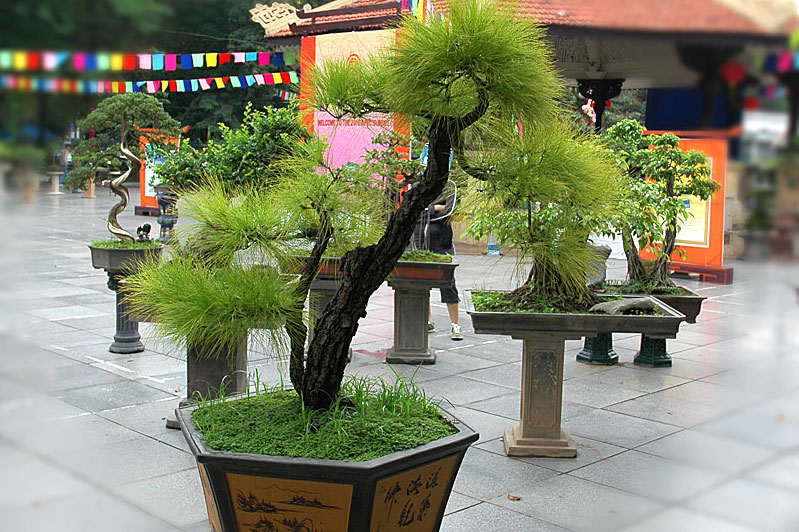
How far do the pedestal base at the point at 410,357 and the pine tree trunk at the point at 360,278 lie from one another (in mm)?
3529

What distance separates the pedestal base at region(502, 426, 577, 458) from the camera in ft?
13.4

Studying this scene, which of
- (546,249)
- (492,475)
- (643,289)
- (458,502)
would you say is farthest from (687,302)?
(458,502)

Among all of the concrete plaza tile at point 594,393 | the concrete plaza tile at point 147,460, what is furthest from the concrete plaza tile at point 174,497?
the concrete plaza tile at point 594,393

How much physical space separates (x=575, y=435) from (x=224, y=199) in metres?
2.80

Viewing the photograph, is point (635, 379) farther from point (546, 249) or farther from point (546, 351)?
→ point (546, 249)

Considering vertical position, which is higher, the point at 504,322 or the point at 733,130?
the point at 733,130

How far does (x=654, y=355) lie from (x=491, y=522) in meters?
3.44

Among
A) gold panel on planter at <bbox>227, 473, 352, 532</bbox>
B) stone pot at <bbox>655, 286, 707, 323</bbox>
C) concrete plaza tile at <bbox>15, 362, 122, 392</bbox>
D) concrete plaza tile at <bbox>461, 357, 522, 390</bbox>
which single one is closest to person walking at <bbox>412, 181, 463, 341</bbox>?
concrete plaza tile at <bbox>461, 357, 522, 390</bbox>

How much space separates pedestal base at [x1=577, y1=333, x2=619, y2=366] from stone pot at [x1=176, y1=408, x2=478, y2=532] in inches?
160

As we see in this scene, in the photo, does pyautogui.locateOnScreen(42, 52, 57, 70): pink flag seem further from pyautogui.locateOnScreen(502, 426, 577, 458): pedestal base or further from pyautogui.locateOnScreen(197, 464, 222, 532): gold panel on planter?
pyautogui.locateOnScreen(502, 426, 577, 458): pedestal base

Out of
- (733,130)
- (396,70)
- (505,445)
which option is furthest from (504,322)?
(733,130)

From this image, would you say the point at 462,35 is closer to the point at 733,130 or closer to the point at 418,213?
the point at 418,213

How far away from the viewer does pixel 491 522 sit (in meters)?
3.26

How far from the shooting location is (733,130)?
1.46 feet
